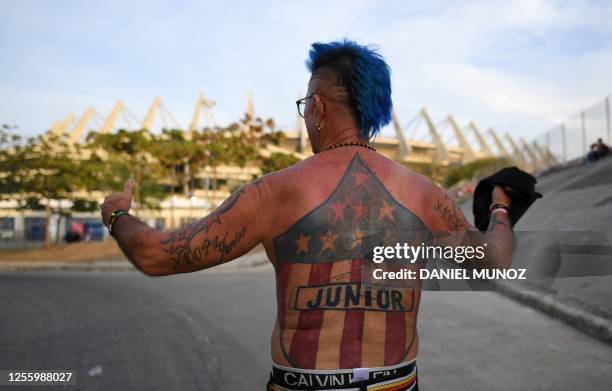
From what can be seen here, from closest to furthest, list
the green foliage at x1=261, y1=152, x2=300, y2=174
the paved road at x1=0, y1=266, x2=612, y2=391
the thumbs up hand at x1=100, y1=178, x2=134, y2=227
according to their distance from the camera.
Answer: the thumbs up hand at x1=100, y1=178, x2=134, y2=227 → the paved road at x1=0, y1=266, x2=612, y2=391 → the green foliage at x1=261, y1=152, x2=300, y2=174

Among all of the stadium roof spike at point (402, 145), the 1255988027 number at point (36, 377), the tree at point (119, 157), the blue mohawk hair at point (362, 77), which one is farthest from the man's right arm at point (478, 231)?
the stadium roof spike at point (402, 145)

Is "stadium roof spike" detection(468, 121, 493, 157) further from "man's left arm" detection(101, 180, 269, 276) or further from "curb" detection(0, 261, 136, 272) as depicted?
"man's left arm" detection(101, 180, 269, 276)

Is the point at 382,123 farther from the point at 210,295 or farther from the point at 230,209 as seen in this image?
the point at 210,295

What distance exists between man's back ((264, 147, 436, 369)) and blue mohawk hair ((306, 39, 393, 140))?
170 millimetres

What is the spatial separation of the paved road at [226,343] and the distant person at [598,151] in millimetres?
19344

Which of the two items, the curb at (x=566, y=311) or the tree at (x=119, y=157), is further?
the tree at (x=119, y=157)

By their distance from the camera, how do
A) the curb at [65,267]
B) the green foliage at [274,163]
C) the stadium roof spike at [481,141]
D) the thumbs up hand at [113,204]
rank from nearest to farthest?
the thumbs up hand at [113,204], the curb at [65,267], the green foliage at [274,163], the stadium roof spike at [481,141]

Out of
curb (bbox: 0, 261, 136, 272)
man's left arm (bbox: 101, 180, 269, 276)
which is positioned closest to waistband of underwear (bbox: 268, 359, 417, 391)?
man's left arm (bbox: 101, 180, 269, 276)

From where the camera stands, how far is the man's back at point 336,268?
5.45ft

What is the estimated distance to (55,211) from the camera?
107 feet

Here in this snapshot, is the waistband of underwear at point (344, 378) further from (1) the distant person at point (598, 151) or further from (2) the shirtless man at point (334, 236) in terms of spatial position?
(1) the distant person at point (598, 151)

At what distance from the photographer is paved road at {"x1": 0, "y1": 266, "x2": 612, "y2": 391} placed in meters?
4.79

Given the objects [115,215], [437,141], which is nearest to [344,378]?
[115,215]

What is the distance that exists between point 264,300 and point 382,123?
8574 mm
